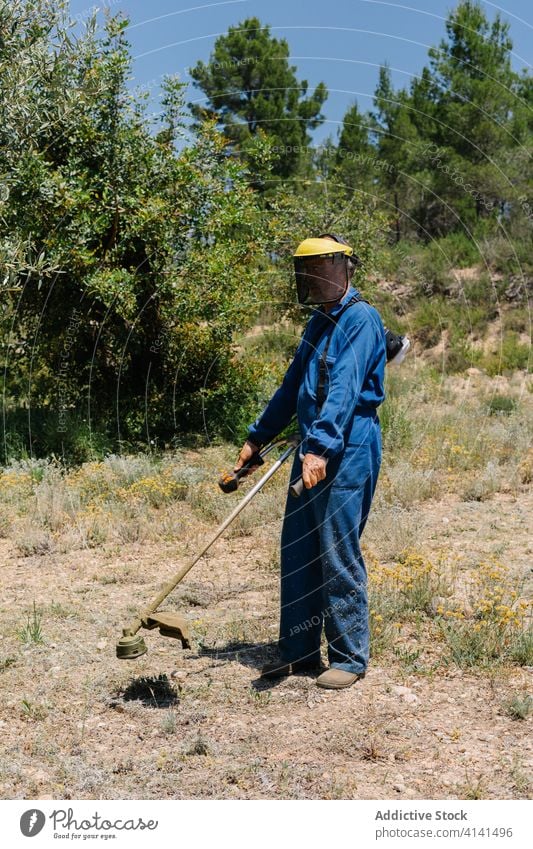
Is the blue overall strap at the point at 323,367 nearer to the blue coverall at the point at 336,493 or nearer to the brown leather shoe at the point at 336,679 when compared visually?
the blue coverall at the point at 336,493

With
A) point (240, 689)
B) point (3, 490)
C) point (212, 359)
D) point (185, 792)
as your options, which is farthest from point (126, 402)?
point (185, 792)

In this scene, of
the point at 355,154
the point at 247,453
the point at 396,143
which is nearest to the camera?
the point at 247,453

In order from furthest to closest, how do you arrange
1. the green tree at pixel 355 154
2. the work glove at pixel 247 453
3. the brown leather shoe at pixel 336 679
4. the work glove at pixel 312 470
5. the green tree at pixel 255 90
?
the green tree at pixel 355 154 → the green tree at pixel 255 90 → the work glove at pixel 247 453 → the brown leather shoe at pixel 336 679 → the work glove at pixel 312 470

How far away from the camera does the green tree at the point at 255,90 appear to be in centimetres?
1242

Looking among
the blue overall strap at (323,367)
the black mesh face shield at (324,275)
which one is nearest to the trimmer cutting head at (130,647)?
the blue overall strap at (323,367)

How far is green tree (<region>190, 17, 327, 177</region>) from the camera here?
12.4 m

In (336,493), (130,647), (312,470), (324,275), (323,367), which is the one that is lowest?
(130,647)

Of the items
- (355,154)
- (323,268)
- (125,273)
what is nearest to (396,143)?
(355,154)

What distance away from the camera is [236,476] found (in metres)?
4.97

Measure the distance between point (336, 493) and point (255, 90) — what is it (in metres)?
8.84

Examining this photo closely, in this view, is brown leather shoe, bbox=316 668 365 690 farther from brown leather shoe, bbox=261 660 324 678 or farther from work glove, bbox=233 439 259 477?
work glove, bbox=233 439 259 477

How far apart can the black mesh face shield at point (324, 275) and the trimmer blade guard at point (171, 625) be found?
1723 mm

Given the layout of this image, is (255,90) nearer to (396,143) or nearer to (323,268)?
(396,143)
